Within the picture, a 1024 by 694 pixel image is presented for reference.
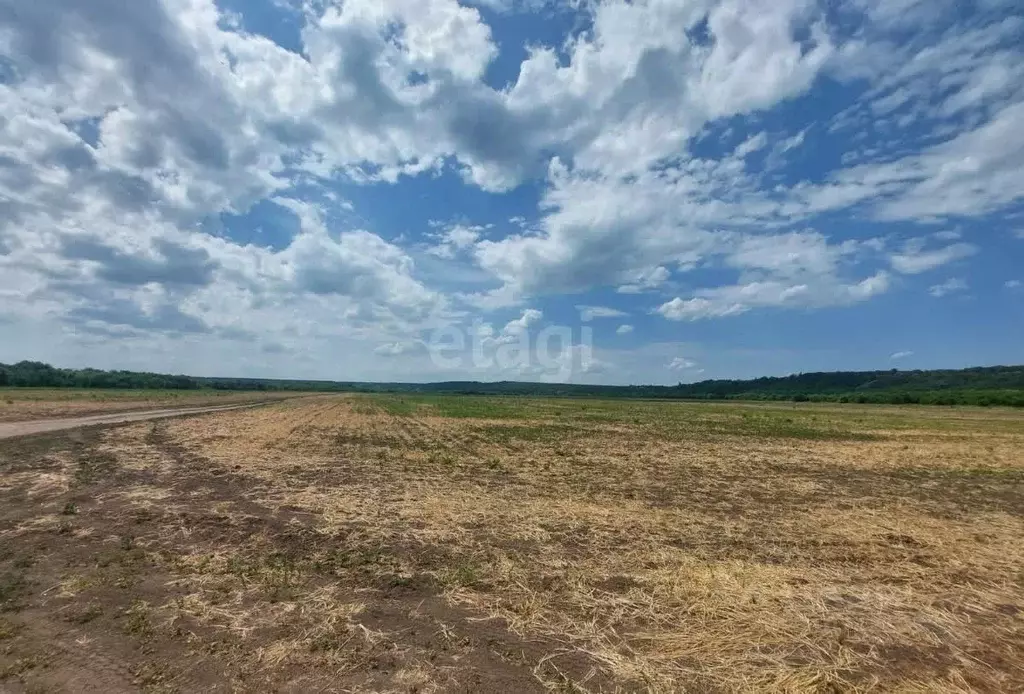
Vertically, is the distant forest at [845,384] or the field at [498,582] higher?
the distant forest at [845,384]

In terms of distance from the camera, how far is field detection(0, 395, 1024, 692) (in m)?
4.83

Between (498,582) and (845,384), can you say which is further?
(845,384)

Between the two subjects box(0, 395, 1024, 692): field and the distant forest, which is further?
the distant forest

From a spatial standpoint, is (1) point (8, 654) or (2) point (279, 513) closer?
(1) point (8, 654)

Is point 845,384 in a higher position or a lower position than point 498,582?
higher

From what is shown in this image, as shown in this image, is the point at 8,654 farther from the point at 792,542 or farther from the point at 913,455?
the point at 913,455

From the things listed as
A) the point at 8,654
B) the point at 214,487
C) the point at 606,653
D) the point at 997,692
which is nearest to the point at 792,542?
the point at 997,692

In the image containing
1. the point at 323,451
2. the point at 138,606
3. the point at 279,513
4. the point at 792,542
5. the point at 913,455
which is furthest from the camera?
the point at 913,455

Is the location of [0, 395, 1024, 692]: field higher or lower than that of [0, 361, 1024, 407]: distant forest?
lower

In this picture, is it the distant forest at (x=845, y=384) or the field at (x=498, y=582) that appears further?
the distant forest at (x=845, y=384)

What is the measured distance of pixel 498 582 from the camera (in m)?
7.00

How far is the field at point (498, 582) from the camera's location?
4828 mm

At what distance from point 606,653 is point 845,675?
7.20ft

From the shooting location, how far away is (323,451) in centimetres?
2055
